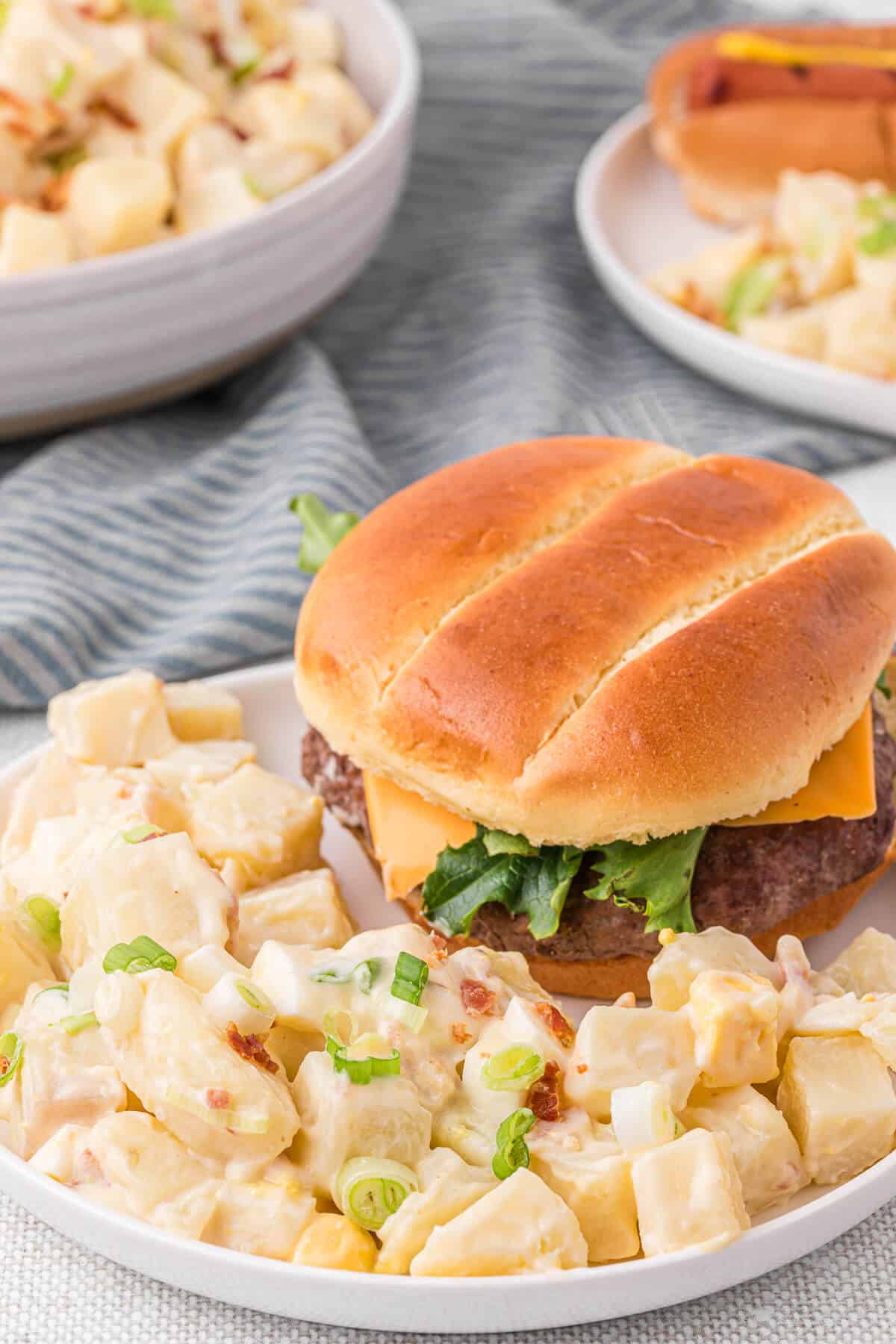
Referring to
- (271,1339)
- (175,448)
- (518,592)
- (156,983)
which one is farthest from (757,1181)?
(175,448)

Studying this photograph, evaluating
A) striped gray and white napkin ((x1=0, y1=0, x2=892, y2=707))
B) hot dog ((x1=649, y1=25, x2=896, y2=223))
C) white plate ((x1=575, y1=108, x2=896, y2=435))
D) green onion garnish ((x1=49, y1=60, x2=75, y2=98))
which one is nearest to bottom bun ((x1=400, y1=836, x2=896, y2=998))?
striped gray and white napkin ((x1=0, y1=0, x2=892, y2=707))

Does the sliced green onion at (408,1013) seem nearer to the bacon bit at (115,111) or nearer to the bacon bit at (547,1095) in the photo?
the bacon bit at (547,1095)

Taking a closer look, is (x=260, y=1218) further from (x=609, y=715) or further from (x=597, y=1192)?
(x=609, y=715)

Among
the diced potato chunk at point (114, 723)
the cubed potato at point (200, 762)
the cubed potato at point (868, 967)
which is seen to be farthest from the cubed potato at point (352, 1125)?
the diced potato chunk at point (114, 723)

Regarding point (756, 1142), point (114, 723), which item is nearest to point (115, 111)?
point (114, 723)

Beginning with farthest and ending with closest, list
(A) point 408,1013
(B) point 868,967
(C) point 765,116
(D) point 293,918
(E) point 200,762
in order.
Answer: (C) point 765,116 → (E) point 200,762 → (D) point 293,918 → (B) point 868,967 → (A) point 408,1013

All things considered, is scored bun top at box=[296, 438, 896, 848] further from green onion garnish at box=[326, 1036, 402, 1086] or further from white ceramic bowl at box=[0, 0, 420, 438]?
white ceramic bowl at box=[0, 0, 420, 438]

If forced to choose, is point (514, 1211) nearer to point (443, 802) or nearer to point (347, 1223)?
point (347, 1223)
